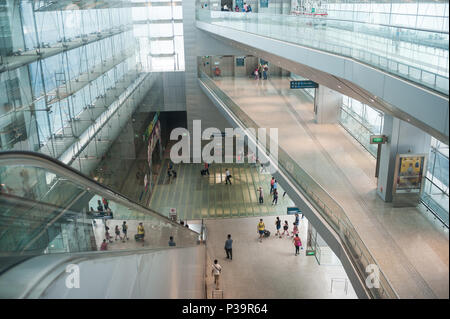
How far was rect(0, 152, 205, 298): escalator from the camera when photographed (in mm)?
3150

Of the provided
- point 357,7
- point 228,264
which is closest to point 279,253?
point 228,264

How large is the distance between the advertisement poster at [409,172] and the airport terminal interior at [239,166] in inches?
1.2

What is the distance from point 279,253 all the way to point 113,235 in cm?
866

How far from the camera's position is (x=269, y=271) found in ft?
40.0

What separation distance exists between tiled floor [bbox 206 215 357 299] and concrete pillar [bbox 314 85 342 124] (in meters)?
3.86

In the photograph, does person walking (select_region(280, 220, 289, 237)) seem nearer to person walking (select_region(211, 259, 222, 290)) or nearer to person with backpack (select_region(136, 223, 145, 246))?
person walking (select_region(211, 259, 222, 290))

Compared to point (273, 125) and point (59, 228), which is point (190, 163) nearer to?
point (273, 125)

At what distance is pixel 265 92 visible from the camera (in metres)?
20.0

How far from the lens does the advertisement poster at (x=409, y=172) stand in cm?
804

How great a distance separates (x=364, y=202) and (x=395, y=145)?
1.24m

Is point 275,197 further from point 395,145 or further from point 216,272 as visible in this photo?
point 395,145

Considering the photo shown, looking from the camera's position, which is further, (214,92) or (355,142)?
(214,92)

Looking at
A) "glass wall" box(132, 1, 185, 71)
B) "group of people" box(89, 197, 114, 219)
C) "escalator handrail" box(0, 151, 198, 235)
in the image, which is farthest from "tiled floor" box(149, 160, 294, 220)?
"escalator handrail" box(0, 151, 198, 235)

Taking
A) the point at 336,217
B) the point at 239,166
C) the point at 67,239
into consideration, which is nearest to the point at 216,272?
the point at 336,217
